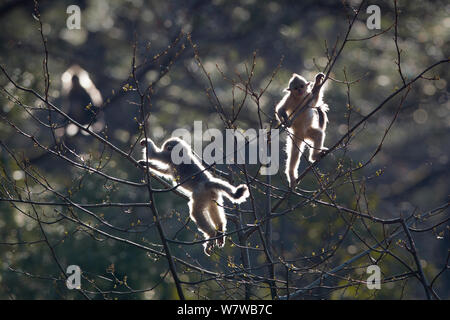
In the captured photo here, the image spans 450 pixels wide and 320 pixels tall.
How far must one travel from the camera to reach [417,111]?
15656mm

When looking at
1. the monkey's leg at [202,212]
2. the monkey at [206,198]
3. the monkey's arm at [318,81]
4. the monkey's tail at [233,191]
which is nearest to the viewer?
the monkey's arm at [318,81]

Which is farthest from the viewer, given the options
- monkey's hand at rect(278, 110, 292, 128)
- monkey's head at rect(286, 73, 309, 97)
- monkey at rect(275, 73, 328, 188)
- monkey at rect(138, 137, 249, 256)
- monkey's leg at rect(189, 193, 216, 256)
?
monkey's head at rect(286, 73, 309, 97)

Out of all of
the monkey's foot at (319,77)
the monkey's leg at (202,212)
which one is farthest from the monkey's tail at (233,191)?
the monkey's foot at (319,77)

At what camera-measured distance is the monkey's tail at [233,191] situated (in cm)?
579

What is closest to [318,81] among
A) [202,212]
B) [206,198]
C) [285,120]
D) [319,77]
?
[319,77]

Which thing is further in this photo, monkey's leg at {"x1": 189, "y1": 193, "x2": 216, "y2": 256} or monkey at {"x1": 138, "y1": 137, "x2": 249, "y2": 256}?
monkey's leg at {"x1": 189, "y1": 193, "x2": 216, "y2": 256}

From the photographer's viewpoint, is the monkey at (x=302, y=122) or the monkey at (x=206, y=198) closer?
the monkey at (x=206, y=198)

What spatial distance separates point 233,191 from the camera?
600cm

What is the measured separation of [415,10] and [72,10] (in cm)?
812

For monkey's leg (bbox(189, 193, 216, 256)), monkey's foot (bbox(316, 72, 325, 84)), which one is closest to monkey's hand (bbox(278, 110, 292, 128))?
monkey's foot (bbox(316, 72, 325, 84))

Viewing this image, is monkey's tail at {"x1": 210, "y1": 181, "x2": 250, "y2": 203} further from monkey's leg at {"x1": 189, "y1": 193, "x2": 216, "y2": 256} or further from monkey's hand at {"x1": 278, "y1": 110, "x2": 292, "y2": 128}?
monkey's hand at {"x1": 278, "y1": 110, "x2": 292, "y2": 128}

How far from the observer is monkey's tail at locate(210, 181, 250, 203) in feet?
19.0

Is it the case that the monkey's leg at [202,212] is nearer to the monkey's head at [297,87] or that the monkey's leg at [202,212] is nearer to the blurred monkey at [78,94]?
the monkey's head at [297,87]
